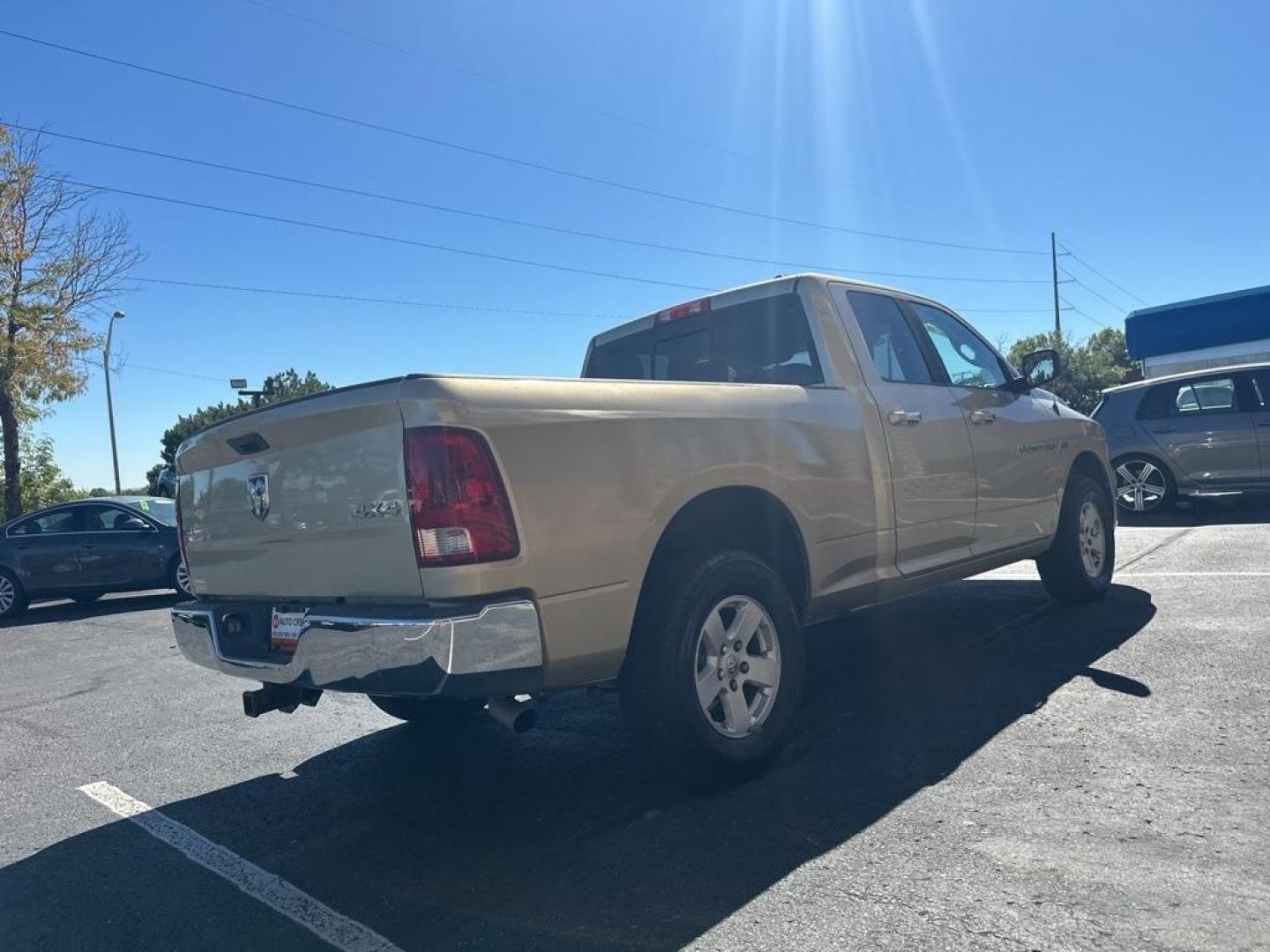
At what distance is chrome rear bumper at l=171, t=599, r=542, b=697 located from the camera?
8.75 feet

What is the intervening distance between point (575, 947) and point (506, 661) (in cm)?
78

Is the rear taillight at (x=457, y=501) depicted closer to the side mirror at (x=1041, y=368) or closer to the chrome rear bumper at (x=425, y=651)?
the chrome rear bumper at (x=425, y=651)

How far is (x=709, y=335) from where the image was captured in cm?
479

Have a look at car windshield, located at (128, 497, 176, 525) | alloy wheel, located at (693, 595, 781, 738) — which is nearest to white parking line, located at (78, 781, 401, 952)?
alloy wheel, located at (693, 595, 781, 738)

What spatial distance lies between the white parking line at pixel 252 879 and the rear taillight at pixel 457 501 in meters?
1.04

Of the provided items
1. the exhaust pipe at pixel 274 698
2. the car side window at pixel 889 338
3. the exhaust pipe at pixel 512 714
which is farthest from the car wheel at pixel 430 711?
Result: the car side window at pixel 889 338

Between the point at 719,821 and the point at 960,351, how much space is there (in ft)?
11.1

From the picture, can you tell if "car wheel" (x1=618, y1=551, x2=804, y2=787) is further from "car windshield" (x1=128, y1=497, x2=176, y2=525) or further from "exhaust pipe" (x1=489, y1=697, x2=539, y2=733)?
"car windshield" (x1=128, y1=497, x2=176, y2=525)

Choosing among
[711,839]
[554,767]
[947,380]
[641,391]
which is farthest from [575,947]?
[947,380]

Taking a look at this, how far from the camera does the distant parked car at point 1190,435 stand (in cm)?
1040

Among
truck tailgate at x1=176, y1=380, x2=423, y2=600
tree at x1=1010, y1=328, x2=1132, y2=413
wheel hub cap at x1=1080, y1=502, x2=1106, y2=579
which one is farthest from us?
tree at x1=1010, y1=328, x2=1132, y2=413

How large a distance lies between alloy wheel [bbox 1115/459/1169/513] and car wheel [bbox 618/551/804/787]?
907cm

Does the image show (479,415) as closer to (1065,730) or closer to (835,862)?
(835,862)

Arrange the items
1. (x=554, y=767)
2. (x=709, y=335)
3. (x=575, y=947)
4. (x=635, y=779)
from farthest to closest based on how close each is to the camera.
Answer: (x=709, y=335)
(x=554, y=767)
(x=635, y=779)
(x=575, y=947)
